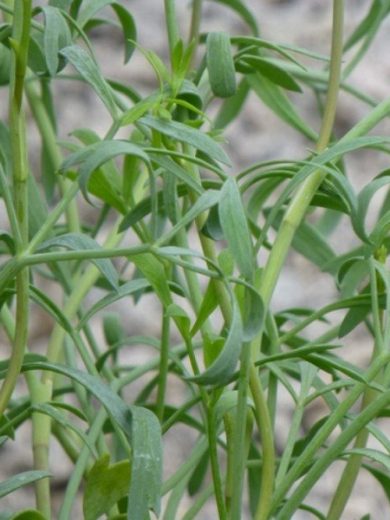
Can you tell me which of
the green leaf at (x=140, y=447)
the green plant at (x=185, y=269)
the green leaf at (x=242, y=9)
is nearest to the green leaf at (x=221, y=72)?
the green plant at (x=185, y=269)

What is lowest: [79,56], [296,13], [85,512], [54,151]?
[85,512]

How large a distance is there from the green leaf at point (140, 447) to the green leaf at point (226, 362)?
0.14ft

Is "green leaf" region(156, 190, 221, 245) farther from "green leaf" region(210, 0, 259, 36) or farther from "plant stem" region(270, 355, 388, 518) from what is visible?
"green leaf" region(210, 0, 259, 36)

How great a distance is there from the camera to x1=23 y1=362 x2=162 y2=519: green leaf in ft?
1.04

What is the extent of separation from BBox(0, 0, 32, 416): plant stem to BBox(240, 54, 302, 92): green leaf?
0.38ft

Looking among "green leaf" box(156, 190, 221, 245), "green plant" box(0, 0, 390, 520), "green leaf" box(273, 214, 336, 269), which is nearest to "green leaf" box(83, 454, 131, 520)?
"green plant" box(0, 0, 390, 520)

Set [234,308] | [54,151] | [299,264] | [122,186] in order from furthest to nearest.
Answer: [299,264], [54,151], [122,186], [234,308]

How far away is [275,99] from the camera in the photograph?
541 millimetres

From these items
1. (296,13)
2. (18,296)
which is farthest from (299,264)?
(18,296)

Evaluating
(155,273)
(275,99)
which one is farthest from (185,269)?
(275,99)

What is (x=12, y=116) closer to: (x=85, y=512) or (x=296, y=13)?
(x=85, y=512)

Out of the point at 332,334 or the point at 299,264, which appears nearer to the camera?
the point at 332,334

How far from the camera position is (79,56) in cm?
35

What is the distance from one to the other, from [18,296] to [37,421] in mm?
133
